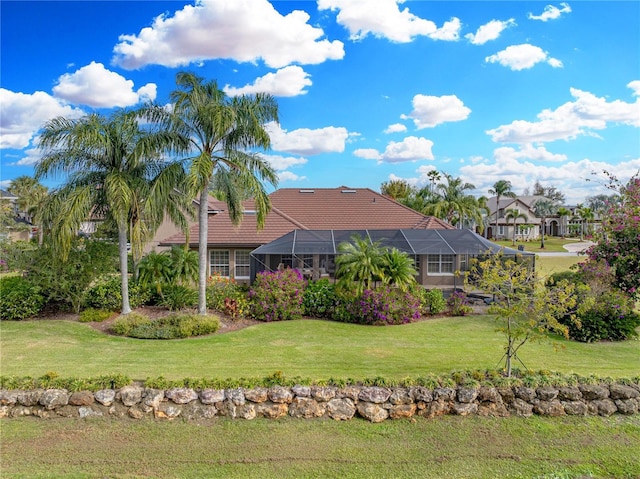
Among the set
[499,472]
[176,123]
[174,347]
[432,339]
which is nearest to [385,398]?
Answer: [499,472]

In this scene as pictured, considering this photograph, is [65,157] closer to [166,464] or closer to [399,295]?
[166,464]

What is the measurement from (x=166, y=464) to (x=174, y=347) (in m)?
6.23

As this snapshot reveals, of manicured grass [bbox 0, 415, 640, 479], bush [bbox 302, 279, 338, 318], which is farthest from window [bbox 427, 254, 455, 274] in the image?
manicured grass [bbox 0, 415, 640, 479]

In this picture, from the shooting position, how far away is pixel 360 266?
16.4 metres

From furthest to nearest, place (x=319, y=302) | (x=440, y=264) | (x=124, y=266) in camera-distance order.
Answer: (x=440, y=264)
(x=319, y=302)
(x=124, y=266)

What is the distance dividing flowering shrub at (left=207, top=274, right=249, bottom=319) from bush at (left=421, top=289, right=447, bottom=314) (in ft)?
24.5

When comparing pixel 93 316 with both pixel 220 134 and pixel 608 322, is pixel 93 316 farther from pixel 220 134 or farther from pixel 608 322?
pixel 608 322

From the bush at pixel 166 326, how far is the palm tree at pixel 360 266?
529 cm

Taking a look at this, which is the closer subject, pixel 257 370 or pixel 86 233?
pixel 257 370

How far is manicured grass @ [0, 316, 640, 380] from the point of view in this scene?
35.2ft

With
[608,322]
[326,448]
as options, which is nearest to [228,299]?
[326,448]

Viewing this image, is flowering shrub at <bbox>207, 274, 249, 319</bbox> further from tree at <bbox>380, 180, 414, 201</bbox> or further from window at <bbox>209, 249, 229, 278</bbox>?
tree at <bbox>380, 180, 414, 201</bbox>

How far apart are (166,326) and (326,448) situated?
29.8ft

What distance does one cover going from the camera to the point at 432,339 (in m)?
14.1
